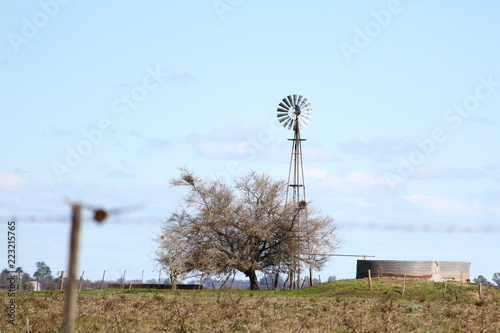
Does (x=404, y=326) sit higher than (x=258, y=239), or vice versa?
(x=258, y=239)

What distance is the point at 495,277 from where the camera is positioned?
441 feet

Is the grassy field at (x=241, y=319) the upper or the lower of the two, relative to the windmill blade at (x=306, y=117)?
lower

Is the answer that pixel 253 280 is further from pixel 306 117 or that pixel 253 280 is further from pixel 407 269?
pixel 306 117

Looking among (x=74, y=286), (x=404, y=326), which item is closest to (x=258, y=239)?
(x=404, y=326)

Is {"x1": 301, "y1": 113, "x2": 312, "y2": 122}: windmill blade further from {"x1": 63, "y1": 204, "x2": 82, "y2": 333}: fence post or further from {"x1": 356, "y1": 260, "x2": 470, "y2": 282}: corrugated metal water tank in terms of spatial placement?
{"x1": 63, "y1": 204, "x2": 82, "y2": 333}: fence post

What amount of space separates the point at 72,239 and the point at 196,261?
4690 cm

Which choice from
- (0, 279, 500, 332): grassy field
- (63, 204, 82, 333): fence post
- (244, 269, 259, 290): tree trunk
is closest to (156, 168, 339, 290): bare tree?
(244, 269, 259, 290): tree trunk

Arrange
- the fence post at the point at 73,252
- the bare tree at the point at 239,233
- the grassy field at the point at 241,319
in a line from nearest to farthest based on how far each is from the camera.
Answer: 1. the fence post at the point at 73,252
2. the grassy field at the point at 241,319
3. the bare tree at the point at 239,233

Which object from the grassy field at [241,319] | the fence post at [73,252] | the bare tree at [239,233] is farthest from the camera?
the bare tree at [239,233]

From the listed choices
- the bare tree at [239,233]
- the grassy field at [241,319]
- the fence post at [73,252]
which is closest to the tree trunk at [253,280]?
the bare tree at [239,233]

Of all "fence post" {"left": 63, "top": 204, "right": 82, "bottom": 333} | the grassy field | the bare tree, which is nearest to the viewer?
"fence post" {"left": 63, "top": 204, "right": 82, "bottom": 333}

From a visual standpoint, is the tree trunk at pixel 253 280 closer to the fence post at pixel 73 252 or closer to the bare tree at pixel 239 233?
the bare tree at pixel 239 233

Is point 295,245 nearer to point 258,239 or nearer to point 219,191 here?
point 258,239

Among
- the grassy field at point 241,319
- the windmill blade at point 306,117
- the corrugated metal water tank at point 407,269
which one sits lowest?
the grassy field at point 241,319
